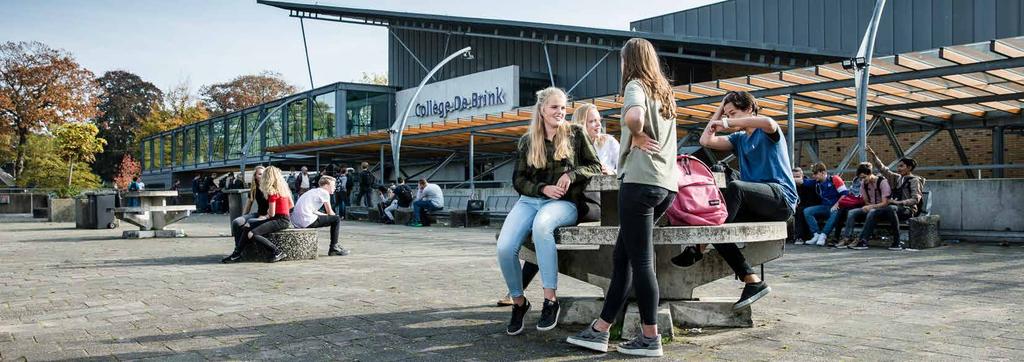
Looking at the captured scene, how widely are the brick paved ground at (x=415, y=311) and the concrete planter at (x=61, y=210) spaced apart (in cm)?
1546

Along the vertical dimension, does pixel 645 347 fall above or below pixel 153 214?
below

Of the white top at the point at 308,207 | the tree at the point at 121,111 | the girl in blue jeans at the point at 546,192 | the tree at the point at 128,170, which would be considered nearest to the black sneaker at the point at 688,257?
the girl in blue jeans at the point at 546,192

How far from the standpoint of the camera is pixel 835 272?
7.95 meters

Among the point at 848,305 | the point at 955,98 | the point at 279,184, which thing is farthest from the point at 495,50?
the point at 848,305

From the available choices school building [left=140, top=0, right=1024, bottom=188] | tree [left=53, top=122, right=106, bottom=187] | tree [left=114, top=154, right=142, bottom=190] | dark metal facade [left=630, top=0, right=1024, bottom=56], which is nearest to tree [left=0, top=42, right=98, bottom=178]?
tree [left=53, top=122, right=106, bottom=187]

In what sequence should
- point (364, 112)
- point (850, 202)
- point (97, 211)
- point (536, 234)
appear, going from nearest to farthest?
point (536, 234) → point (850, 202) → point (97, 211) → point (364, 112)

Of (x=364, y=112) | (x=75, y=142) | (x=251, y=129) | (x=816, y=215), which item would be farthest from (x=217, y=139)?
(x=816, y=215)

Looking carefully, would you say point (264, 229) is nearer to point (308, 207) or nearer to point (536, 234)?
point (308, 207)

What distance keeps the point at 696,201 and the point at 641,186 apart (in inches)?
20.5

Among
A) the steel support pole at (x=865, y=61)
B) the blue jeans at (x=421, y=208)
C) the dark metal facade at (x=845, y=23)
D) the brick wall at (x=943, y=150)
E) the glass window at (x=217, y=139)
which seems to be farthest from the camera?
the glass window at (x=217, y=139)

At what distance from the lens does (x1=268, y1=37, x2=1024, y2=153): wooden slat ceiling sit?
40.9 feet

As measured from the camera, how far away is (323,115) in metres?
40.4

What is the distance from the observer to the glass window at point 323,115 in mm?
39688

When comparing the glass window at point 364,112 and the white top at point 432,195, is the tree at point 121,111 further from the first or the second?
the white top at point 432,195
